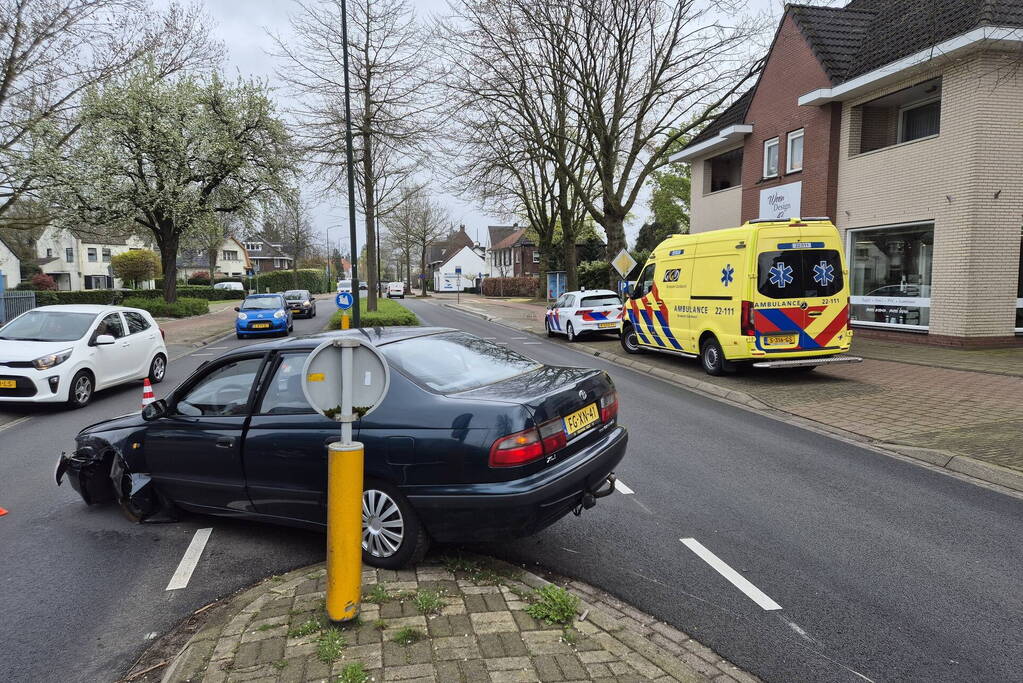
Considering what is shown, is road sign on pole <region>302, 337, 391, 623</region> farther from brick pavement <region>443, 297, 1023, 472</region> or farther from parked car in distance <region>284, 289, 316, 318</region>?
parked car in distance <region>284, 289, 316, 318</region>

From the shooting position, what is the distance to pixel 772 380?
1102cm

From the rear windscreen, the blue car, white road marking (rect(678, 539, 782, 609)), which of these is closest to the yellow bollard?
white road marking (rect(678, 539, 782, 609))

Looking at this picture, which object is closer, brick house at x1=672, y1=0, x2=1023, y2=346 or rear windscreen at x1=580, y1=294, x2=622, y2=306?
brick house at x1=672, y1=0, x2=1023, y2=346

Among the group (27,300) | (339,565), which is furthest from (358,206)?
(339,565)

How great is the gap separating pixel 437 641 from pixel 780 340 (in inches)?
355

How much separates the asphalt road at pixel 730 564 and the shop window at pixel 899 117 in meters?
12.5

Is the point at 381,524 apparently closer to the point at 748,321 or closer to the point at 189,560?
the point at 189,560

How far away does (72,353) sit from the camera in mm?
9672

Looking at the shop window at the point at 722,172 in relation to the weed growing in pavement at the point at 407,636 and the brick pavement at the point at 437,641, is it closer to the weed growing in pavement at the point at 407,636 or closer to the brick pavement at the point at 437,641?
the brick pavement at the point at 437,641

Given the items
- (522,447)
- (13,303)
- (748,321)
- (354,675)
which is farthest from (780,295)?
(13,303)

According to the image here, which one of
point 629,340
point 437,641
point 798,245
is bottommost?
point 437,641

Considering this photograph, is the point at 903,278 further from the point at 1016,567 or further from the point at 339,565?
the point at 339,565

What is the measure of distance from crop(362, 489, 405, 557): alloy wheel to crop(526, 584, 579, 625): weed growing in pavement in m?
0.87

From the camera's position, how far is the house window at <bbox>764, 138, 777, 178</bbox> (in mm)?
19672
